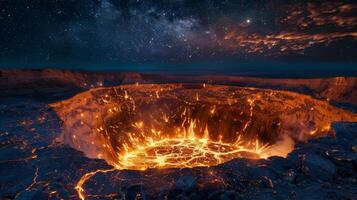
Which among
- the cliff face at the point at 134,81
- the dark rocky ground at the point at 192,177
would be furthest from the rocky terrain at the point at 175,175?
the cliff face at the point at 134,81

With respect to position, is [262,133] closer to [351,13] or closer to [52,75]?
[351,13]

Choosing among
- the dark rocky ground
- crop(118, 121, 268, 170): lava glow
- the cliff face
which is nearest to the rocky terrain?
the dark rocky ground

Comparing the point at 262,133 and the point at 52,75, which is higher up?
the point at 52,75

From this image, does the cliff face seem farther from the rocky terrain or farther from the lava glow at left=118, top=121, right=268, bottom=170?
the rocky terrain

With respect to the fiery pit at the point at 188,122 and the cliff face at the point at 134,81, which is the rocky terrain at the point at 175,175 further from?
the cliff face at the point at 134,81

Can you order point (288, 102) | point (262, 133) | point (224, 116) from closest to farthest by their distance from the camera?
point (288, 102) → point (262, 133) → point (224, 116)

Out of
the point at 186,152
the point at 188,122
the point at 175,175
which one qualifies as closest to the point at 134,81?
the point at 188,122

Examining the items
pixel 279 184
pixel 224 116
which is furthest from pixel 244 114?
pixel 279 184
